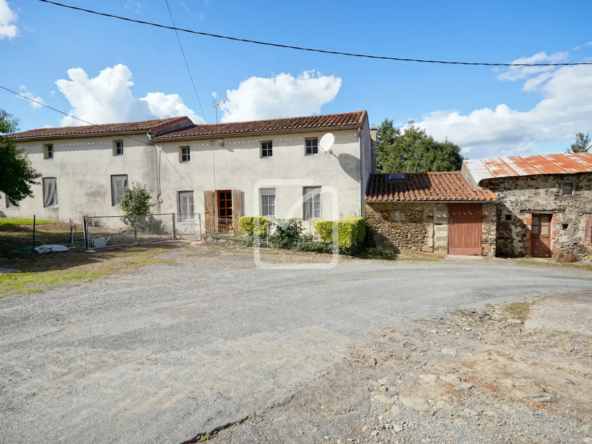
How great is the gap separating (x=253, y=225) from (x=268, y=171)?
323 cm

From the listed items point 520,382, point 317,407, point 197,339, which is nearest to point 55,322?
point 197,339

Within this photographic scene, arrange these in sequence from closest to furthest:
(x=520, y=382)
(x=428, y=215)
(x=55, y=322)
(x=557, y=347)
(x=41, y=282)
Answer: (x=520, y=382) → (x=557, y=347) → (x=55, y=322) → (x=41, y=282) → (x=428, y=215)

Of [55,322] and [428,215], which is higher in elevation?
[428,215]

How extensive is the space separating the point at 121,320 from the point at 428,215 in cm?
1279

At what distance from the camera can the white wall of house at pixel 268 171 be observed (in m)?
14.7

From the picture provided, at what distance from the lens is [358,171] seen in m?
14.5

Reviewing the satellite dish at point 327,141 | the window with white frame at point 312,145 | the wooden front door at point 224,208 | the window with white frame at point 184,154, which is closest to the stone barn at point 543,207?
the satellite dish at point 327,141

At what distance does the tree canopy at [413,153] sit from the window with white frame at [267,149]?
22.3 m

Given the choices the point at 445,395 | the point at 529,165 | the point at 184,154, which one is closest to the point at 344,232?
the point at 445,395

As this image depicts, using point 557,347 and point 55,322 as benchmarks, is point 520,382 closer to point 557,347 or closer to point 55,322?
point 557,347

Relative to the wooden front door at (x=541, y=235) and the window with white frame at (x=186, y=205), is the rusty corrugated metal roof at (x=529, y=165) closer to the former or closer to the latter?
the wooden front door at (x=541, y=235)

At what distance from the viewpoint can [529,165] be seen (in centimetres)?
1527

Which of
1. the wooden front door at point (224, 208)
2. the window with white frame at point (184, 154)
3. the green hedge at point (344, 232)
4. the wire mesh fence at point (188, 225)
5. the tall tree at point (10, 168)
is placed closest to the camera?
the tall tree at point (10, 168)

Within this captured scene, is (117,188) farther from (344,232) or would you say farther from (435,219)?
(435,219)
